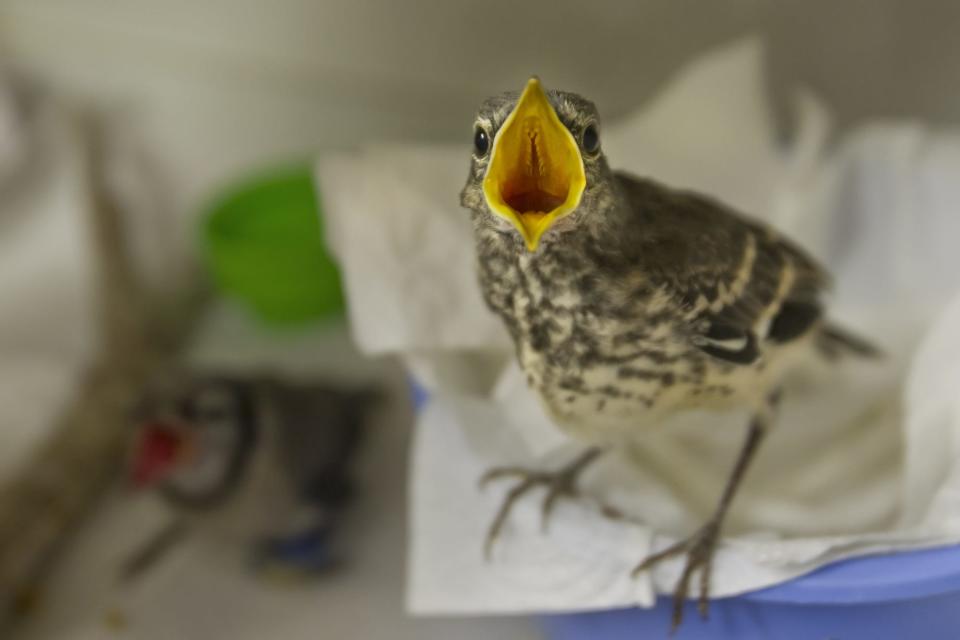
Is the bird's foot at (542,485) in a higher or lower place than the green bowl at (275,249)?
lower

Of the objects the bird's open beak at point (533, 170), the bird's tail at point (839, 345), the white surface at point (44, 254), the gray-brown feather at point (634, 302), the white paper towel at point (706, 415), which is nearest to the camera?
the bird's open beak at point (533, 170)

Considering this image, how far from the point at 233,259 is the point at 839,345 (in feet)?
2.19

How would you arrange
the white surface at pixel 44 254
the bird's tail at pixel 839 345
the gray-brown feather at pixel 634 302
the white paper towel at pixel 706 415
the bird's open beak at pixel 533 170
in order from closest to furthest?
the bird's open beak at pixel 533 170 < the gray-brown feather at pixel 634 302 < the white paper towel at pixel 706 415 < the bird's tail at pixel 839 345 < the white surface at pixel 44 254

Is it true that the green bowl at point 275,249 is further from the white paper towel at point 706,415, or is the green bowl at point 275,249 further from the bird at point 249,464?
the white paper towel at point 706,415

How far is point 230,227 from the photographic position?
1.13m

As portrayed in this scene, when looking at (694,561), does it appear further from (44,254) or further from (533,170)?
(44,254)

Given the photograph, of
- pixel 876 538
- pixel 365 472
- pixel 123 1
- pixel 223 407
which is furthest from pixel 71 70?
pixel 876 538

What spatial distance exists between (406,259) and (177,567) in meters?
0.45

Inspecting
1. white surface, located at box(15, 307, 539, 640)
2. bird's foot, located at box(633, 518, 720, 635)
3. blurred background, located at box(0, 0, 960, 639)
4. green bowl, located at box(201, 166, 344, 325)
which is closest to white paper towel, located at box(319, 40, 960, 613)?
bird's foot, located at box(633, 518, 720, 635)

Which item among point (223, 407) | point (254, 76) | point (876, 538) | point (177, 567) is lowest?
point (177, 567)

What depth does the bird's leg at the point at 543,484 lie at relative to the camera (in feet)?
2.09

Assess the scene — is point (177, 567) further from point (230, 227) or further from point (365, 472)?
point (230, 227)

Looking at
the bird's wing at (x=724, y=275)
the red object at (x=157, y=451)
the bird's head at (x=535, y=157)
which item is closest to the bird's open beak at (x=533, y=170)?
the bird's head at (x=535, y=157)

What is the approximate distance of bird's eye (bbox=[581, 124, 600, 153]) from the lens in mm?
415
